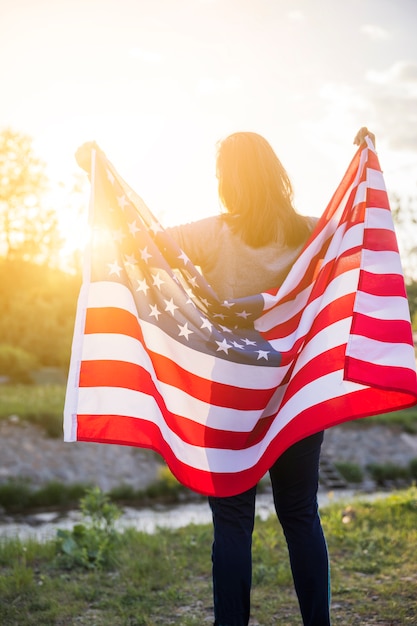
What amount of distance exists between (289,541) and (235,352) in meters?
0.81

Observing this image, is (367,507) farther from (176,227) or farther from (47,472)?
(47,472)

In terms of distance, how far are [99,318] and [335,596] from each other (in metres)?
2.24

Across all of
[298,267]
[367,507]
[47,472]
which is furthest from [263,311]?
[47,472]

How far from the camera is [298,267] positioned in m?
3.18

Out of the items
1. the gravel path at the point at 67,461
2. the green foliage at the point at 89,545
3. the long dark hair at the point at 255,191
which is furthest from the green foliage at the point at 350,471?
the long dark hair at the point at 255,191

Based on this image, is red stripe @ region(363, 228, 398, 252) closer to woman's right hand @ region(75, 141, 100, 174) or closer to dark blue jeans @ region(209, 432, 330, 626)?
dark blue jeans @ region(209, 432, 330, 626)

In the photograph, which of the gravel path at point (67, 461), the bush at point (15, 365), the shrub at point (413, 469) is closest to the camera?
the gravel path at point (67, 461)

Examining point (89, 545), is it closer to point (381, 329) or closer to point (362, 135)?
point (381, 329)

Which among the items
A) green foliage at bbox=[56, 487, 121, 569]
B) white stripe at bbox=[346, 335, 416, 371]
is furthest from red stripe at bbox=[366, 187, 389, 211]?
green foliage at bbox=[56, 487, 121, 569]

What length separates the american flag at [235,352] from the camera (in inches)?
119

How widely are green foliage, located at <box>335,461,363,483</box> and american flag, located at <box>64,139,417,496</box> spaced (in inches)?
606

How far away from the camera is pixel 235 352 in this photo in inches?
124

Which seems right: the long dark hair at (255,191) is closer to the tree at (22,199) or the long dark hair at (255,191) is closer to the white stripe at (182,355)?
the white stripe at (182,355)

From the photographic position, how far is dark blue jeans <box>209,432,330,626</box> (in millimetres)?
2854
